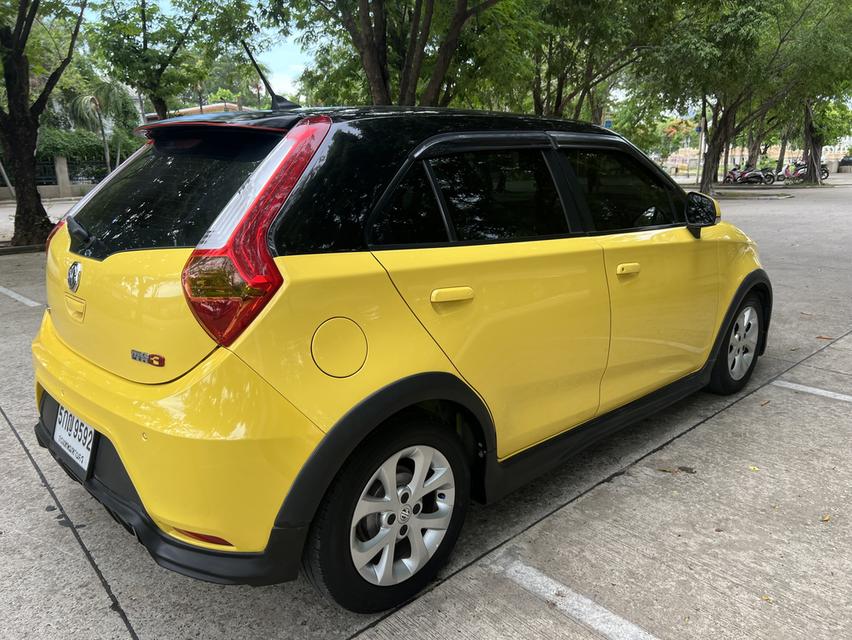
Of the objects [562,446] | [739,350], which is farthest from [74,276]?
[739,350]

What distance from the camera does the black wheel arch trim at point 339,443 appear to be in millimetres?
1836

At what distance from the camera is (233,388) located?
174 centimetres

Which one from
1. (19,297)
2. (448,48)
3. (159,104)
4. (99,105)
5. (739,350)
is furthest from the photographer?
(99,105)

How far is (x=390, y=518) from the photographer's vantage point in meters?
2.11

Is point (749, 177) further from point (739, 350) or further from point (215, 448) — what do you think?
point (215, 448)

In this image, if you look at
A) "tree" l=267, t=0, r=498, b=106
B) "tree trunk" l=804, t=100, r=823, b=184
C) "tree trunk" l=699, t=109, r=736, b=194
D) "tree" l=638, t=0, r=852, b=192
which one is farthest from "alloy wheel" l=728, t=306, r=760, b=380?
"tree trunk" l=804, t=100, r=823, b=184

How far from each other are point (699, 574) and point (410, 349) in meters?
1.41

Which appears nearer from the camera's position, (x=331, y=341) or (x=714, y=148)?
(x=331, y=341)

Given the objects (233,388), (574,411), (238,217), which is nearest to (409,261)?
(238,217)

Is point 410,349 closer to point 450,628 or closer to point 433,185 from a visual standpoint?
point 433,185

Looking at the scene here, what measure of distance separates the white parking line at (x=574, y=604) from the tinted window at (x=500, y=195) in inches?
49.4

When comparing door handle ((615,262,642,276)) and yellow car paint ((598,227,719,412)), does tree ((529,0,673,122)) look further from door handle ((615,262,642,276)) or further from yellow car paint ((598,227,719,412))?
door handle ((615,262,642,276))

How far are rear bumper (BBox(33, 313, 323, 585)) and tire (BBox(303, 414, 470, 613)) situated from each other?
124 millimetres

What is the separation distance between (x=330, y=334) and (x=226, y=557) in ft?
2.28
